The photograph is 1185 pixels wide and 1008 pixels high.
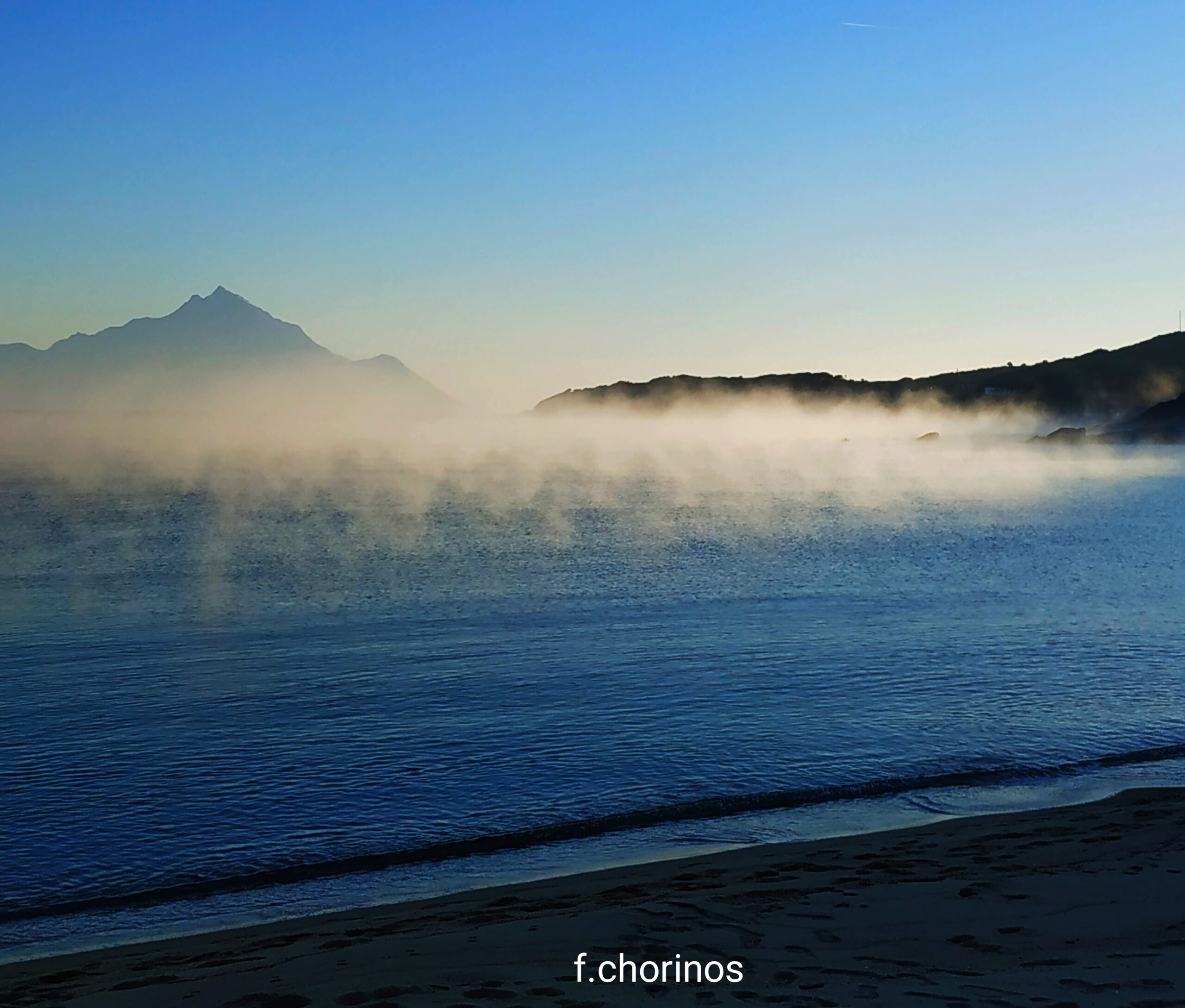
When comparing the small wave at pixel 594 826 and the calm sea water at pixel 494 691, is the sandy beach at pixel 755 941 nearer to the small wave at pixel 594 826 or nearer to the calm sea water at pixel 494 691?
the small wave at pixel 594 826

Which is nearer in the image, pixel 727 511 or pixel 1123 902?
pixel 1123 902

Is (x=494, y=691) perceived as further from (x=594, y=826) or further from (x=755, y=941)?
(x=755, y=941)

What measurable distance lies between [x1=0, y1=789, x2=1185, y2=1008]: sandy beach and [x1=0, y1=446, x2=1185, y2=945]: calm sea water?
2.75 meters

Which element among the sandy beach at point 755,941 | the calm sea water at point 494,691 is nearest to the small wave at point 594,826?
the calm sea water at point 494,691

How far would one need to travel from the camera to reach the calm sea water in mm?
15070

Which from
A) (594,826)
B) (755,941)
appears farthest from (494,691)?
(755,941)

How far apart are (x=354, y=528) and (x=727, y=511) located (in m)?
29.1

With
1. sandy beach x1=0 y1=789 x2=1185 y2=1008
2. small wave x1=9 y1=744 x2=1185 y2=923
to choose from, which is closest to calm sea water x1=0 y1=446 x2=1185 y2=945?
small wave x1=9 y1=744 x2=1185 y2=923

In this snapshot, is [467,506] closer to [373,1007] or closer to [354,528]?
[354,528]

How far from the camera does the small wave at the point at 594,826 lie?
1262cm

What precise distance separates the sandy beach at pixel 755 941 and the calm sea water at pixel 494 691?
2751 mm

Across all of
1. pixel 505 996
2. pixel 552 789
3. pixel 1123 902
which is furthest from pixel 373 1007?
pixel 552 789

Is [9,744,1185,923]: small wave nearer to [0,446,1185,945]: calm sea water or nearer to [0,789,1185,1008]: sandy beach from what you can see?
[0,446,1185,945]: calm sea water

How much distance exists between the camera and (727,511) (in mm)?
83375
